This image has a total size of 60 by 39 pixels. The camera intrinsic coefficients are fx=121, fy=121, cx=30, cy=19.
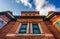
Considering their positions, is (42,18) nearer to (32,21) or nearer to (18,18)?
(32,21)

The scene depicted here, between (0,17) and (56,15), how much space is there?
7.02 m

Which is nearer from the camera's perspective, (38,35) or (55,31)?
(38,35)

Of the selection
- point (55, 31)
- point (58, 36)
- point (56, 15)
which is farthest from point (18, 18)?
point (58, 36)

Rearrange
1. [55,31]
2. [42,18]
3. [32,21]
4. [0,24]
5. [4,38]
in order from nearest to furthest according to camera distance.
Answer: [4,38] → [55,31] → [0,24] → [32,21] → [42,18]

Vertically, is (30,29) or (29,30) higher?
(30,29)

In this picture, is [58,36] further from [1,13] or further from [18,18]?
[1,13]

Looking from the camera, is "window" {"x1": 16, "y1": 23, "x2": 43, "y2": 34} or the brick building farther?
"window" {"x1": 16, "y1": 23, "x2": 43, "y2": 34}

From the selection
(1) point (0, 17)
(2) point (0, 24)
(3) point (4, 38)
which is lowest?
(3) point (4, 38)

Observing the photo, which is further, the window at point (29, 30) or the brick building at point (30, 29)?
the window at point (29, 30)

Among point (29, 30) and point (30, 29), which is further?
point (30, 29)

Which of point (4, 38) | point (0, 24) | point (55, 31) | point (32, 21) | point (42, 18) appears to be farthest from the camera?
point (42, 18)

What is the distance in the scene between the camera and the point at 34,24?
14156 mm

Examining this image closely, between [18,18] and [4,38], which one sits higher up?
[18,18]

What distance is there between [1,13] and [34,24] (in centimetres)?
489
